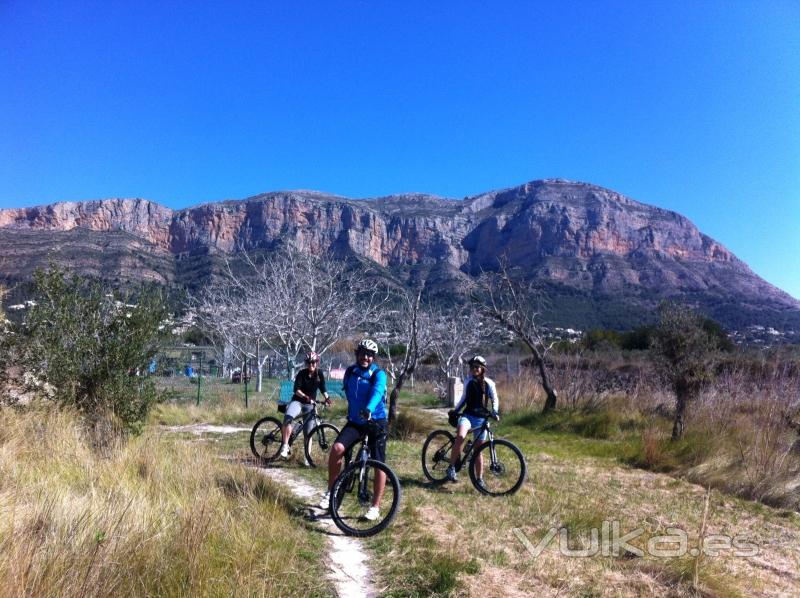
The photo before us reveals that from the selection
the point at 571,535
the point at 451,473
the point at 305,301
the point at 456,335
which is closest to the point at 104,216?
the point at 456,335

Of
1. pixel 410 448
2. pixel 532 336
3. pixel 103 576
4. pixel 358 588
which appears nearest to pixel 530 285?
pixel 532 336

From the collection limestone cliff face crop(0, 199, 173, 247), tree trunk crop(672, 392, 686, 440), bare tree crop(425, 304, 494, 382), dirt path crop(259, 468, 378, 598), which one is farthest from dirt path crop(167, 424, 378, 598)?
limestone cliff face crop(0, 199, 173, 247)

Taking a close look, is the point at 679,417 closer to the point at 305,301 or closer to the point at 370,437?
the point at 370,437

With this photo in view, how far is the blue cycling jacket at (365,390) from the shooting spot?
18.0 ft

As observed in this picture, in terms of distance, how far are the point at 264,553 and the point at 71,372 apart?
5.03m

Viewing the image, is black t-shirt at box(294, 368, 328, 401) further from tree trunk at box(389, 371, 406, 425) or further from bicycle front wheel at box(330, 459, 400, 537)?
tree trunk at box(389, 371, 406, 425)

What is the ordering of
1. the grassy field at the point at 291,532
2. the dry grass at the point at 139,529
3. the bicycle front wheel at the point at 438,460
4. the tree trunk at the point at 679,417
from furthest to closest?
the tree trunk at the point at 679,417 → the bicycle front wheel at the point at 438,460 → the grassy field at the point at 291,532 → the dry grass at the point at 139,529

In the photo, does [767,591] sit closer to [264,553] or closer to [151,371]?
[264,553]

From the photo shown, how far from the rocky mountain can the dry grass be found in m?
49.0

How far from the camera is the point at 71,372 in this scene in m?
7.47

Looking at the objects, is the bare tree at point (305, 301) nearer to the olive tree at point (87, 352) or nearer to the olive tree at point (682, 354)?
the olive tree at point (87, 352)

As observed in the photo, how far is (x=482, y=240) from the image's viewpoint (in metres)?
99.6

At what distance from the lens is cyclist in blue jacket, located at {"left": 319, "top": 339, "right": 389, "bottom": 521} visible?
5.43 metres

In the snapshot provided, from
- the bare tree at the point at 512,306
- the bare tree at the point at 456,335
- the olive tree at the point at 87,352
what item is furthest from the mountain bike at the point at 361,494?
the bare tree at the point at 456,335
